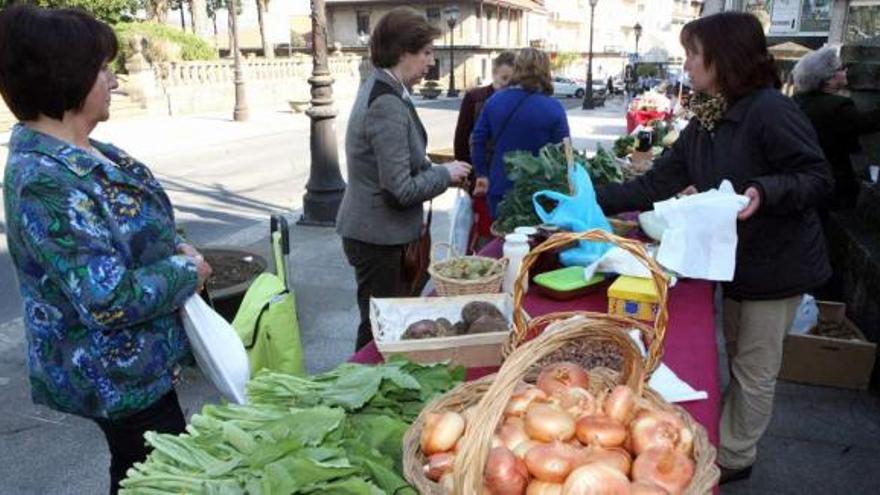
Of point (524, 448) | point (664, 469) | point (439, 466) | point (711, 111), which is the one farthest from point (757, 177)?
point (439, 466)

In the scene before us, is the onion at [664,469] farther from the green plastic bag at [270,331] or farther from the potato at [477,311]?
the green plastic bag at [270,331]

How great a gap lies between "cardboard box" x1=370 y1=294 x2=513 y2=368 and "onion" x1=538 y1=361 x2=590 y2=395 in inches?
12.3

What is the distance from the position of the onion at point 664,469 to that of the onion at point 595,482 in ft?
0.24

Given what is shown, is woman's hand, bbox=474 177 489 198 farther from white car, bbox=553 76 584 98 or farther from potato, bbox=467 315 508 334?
white car, bbox=553 76 584 98

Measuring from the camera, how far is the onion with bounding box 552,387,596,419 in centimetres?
156

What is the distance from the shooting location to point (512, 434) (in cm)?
146

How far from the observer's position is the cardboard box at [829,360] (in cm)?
409

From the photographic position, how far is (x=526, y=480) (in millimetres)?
1362

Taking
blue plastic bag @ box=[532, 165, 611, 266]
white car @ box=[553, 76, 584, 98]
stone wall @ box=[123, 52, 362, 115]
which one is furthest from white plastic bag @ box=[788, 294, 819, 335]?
white car @ box=[553, 76, 584, 98]

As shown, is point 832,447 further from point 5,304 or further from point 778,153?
point 5,304

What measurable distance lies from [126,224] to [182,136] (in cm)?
1775

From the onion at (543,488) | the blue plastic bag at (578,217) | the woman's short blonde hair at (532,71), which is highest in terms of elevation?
the woman's short blonde hair at (532,71)

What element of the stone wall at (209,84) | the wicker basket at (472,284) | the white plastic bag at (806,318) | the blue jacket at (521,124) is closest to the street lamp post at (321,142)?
the blue jacket at (521,124)

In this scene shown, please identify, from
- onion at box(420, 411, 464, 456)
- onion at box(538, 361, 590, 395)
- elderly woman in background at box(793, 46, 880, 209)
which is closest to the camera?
onion at box(420, 411, 464, 456)
